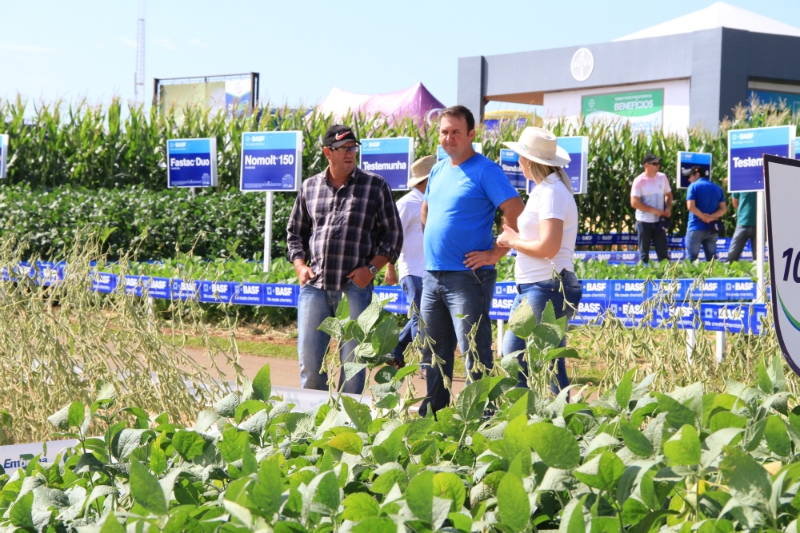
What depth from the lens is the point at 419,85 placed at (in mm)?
29281

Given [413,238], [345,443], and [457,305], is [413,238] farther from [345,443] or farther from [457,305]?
[345,443]

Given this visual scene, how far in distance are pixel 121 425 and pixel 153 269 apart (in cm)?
776

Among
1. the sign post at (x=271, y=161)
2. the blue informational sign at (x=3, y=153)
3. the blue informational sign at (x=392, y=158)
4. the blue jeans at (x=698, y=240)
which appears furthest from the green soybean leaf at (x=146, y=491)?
the blue jeans at (x=698, y=240)

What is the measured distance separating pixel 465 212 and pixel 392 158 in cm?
728

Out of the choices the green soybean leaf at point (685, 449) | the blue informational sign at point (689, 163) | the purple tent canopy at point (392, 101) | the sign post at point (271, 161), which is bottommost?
the green soybean leaf at point (685, 449)

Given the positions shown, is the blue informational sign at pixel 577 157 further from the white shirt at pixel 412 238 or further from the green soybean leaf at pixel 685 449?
the green soybean leaf at pixel 685 449

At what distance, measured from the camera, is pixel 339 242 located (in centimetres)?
516

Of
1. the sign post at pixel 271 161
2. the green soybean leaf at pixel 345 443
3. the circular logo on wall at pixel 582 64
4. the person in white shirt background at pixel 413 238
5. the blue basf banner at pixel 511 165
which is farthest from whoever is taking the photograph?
the circular logo on wall at pixel 582 64

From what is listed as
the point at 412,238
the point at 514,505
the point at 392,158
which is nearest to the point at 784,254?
the point at 514,505

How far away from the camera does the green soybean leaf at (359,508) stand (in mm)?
1171

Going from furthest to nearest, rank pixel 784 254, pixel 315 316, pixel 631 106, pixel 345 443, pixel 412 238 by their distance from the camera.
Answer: pixel 631 106, pixel 412 238, pixel 315 316, pixel 784 254, pixel 345 443

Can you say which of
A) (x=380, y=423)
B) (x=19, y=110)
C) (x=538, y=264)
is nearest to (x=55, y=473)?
(x=380, y=423)

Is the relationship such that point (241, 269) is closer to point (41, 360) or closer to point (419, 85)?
point (41, 360)

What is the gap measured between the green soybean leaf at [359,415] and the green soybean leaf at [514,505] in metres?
0.56
